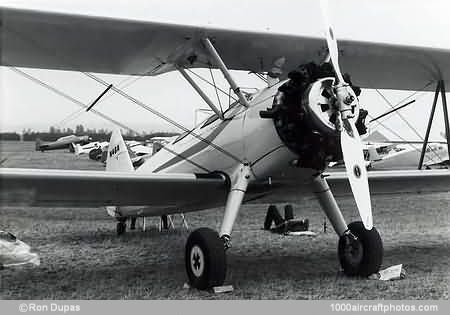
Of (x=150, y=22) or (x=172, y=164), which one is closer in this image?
(x=150, y=22)

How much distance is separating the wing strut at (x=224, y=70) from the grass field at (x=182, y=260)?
1382 mm

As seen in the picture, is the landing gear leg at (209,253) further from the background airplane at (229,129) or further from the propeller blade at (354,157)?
the propeller blade at (354,157)

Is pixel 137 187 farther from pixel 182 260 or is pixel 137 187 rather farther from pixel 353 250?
pixel 353 250

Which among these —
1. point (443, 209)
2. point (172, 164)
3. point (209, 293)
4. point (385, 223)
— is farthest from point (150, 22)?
point (443, 209)

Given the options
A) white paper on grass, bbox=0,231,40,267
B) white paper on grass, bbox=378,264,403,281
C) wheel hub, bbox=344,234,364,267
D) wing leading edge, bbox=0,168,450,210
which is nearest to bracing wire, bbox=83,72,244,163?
wing leading edge, bbox=0,168,450,210

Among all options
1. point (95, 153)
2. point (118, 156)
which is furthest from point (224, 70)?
point (95, 153)

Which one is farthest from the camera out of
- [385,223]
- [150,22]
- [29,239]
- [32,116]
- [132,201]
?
[385,223]

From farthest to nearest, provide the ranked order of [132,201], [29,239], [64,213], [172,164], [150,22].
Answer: [64,213]
[29,239]
[172,164]
[132,201]
[150,22]

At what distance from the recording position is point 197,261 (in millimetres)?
3549

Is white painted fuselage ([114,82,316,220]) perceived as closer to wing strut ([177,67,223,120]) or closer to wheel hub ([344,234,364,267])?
wing strut ([177,67,223,120])

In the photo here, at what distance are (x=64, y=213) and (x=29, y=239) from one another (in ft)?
7.54

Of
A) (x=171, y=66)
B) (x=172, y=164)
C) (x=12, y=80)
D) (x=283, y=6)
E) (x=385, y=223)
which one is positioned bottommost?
(x=385, y=223)

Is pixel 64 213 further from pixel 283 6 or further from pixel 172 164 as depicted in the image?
pixel 283 6

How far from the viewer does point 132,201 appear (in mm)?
4324
